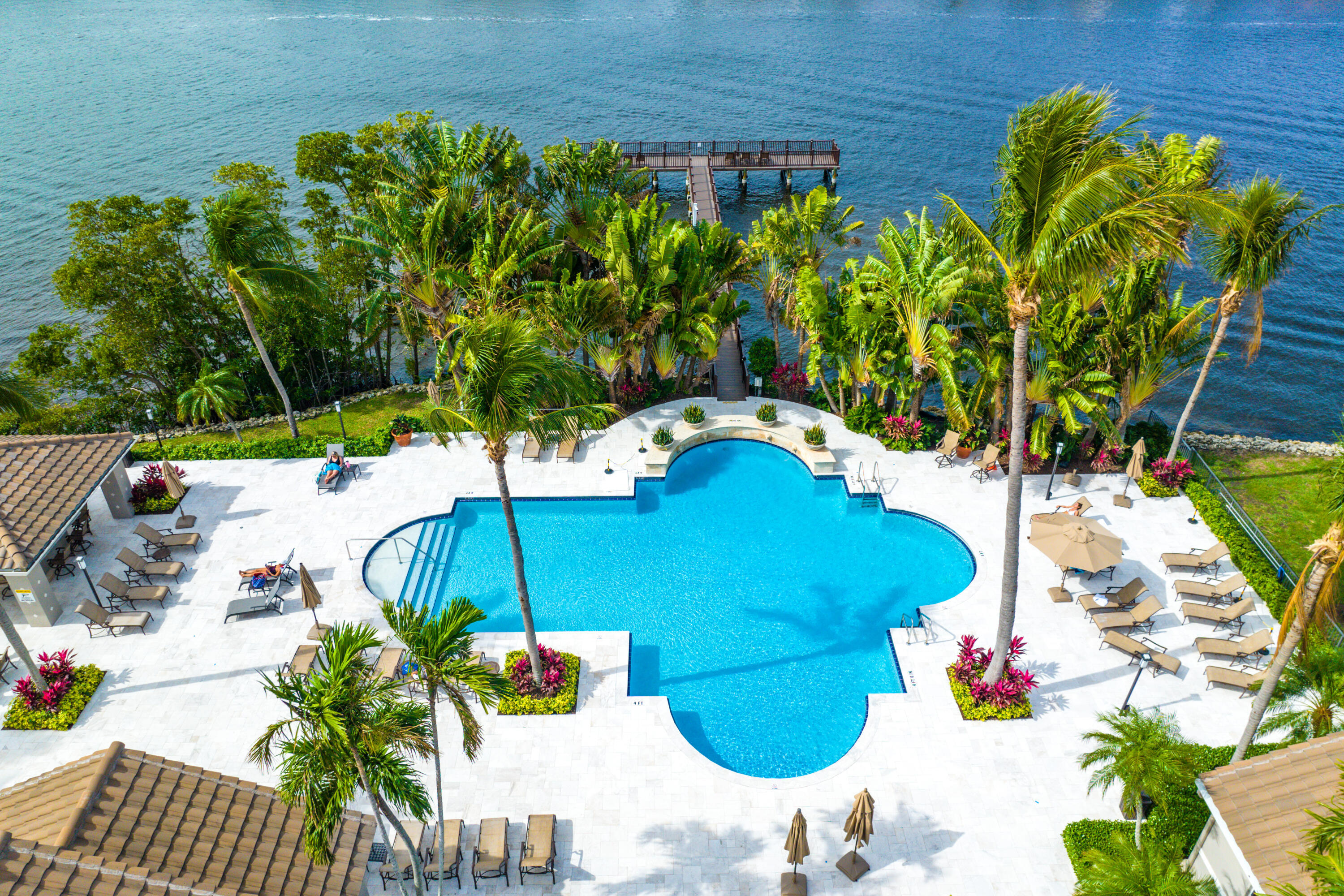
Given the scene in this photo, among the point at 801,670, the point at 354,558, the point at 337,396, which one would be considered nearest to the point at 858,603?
the point at 801,670

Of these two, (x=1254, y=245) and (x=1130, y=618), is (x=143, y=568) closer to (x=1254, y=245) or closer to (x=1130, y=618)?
(x=1130, y=618)

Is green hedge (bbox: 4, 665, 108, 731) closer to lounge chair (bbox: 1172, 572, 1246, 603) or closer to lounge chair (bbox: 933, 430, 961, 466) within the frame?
lounge chair (bbox: 933, 430, 961, 466)

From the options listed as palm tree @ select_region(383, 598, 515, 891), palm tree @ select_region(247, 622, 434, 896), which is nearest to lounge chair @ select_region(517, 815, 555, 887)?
palm tree @ select_region(383, 598, 515, 891)

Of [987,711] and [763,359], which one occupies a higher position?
[763,359]

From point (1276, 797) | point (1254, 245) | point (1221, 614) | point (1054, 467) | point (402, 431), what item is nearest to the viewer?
point (1276, 797)

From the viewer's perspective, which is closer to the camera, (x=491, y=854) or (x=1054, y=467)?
(x=491, y=854)

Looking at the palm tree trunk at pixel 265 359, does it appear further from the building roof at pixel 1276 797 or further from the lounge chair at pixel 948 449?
the building roof at pixel 1276 797

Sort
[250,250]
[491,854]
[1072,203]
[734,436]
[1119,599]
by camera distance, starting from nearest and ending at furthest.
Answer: [1072,203] < [491,854] < [1119,599] < [250,250] < [734,436]

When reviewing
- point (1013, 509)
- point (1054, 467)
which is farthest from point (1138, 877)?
point (1054, 467)

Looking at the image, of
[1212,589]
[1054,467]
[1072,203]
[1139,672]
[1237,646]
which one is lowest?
[1237,646]
